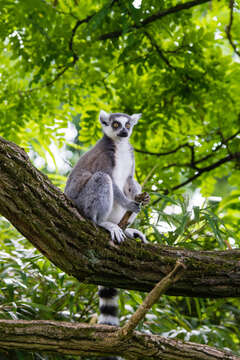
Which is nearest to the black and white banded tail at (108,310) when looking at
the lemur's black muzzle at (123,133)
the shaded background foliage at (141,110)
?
the shaded background foliage at (141,110)

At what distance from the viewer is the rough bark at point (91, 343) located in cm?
226

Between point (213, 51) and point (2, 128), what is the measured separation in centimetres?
237

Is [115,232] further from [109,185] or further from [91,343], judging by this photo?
[91,343]

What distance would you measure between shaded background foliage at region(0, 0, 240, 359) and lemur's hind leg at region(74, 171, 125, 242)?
0.41 m

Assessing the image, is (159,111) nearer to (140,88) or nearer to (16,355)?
(140,88)

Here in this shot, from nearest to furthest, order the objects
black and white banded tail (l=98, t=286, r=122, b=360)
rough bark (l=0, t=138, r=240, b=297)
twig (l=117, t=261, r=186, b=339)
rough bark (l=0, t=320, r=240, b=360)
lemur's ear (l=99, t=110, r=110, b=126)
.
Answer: twig (l=117, t=261, r=186, b=339) < rough bark (l=0, t=138, r=240, b=297) < rough bark (l=0, t=320, r=240, b=360) < black and white banded tail (l=98, t=286, r=122, b=360) < lemur's ear (l=99, t=110, r=110, b=126)

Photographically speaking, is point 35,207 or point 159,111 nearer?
point 35,207

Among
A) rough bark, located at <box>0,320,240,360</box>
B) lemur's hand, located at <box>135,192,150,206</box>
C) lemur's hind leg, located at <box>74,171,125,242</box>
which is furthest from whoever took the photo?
lemur's hind leg, located at <box>74,171,125,242</box>

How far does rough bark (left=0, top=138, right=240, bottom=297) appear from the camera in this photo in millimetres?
2152

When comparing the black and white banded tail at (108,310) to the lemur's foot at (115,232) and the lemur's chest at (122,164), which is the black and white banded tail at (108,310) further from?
the lemur's chest at (122,164)

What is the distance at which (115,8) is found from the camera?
367 centimetres

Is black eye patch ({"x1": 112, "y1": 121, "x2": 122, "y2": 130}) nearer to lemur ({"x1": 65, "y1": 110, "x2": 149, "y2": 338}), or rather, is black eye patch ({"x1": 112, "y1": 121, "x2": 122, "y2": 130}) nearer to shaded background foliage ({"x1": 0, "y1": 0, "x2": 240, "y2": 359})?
lemur ({"x1": 65, "y1": 110, "x2": 149, "y2": 338})

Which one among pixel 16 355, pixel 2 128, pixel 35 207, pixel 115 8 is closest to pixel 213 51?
pixel 115 8

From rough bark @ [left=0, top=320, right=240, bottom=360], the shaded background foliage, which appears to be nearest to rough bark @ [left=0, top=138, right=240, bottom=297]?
rough bark @ [left=0, top=320, right=240, bottom=360]
